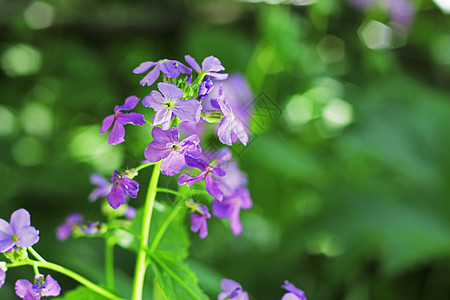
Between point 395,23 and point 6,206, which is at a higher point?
point 395,23

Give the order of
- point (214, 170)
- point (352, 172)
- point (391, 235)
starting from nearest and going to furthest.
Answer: point (214, 170) < point (391, 235) < point (352, 172)

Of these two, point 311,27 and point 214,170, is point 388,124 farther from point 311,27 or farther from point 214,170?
point 214,170

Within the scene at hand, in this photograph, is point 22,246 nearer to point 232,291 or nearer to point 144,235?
point 144,235

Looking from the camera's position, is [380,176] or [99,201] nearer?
[99,201]

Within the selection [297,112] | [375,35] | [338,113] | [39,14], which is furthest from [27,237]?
[375,35]

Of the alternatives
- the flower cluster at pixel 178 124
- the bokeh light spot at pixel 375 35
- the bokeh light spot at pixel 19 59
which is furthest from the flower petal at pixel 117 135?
the bokeh light spot at pixel 375 35

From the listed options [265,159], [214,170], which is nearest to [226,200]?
[214,170]
